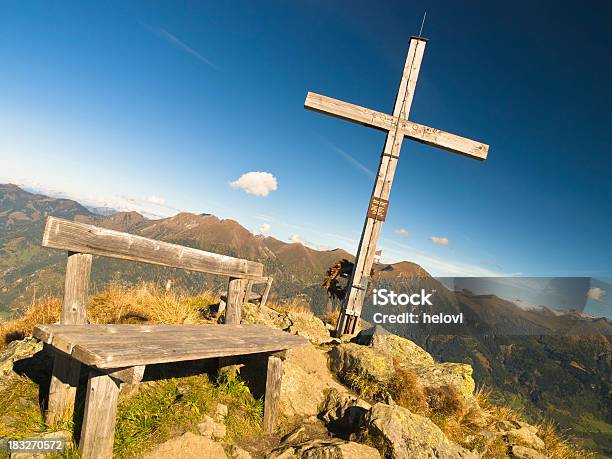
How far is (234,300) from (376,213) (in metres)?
4.63

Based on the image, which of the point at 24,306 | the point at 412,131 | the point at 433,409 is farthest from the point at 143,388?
the point at 412,131

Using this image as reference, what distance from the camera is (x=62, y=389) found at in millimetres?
3510

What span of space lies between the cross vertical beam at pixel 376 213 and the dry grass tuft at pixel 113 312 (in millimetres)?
3358

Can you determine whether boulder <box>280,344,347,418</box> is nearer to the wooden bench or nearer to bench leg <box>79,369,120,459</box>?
the wooden bench

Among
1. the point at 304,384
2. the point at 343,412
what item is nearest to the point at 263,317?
the point at 304,384

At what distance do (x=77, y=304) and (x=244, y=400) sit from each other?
246cm

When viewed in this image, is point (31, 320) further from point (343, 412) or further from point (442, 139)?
point (442, 139)

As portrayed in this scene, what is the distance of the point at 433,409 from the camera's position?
6.00 m

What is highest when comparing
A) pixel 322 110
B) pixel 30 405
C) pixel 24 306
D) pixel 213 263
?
pixel 322 110

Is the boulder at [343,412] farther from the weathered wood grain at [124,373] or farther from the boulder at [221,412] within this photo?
the weathered wood grain at [124,373]

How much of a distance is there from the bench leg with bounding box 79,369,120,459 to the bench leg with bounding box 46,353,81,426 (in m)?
0.75

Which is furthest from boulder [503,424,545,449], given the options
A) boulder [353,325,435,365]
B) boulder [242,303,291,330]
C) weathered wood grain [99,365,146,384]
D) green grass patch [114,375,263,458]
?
weathered wood grain [99,365,146,384]

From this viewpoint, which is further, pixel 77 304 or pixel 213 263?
pixel 213 263

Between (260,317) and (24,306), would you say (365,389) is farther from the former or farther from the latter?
(24,306)
